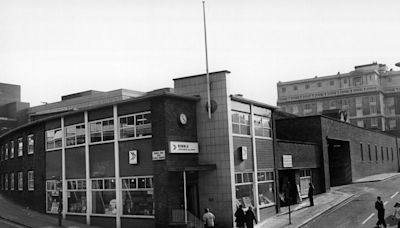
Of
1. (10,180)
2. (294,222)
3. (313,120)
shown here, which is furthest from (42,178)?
(313,120)

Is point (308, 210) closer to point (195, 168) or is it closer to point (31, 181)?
point (195, 168)

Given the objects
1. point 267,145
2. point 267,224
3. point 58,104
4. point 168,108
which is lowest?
point 267,224

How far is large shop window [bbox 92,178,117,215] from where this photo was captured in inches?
1025

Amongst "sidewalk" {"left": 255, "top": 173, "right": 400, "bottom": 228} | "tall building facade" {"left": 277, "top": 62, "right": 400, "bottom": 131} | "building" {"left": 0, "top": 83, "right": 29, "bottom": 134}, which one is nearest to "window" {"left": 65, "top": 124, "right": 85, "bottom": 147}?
"sidewalk" {"left": 255, "top": 173, "right": 400, "bottom": 228}

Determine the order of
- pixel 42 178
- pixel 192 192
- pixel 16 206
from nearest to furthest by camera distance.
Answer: pixel 192 192 < pixel 42 178 < pixel 16 206

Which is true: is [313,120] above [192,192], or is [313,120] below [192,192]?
above

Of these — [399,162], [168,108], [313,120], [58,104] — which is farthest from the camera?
[399,162]

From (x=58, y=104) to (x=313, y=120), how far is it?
140ft

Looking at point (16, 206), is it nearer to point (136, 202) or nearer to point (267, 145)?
point (136, 202)

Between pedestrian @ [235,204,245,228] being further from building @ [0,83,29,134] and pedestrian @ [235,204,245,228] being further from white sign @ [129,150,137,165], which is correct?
building @ [0,83,29,134]

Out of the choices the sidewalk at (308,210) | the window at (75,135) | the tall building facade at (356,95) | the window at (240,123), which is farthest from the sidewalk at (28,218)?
the tall building facade at (356,95)

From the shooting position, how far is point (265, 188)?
2912 cm

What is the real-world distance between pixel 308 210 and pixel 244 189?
5.74 meters

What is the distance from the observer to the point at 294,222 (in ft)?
85.6
